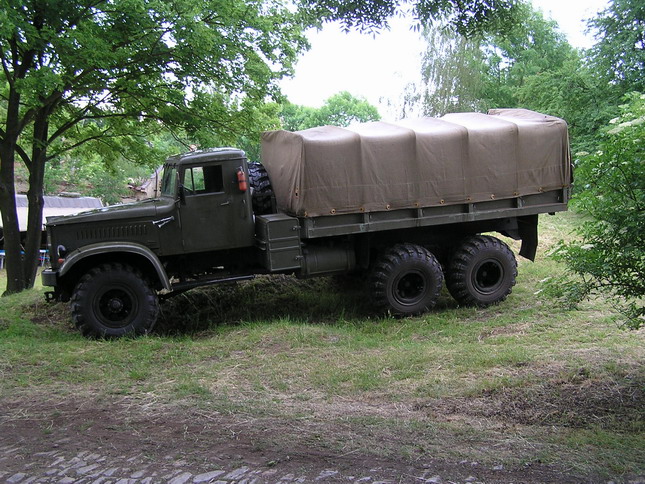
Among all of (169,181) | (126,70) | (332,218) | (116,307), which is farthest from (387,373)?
(126,70)

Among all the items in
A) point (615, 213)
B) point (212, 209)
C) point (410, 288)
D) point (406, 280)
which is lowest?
point (410, 288)

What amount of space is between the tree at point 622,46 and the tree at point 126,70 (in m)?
15.5

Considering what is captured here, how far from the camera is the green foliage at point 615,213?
4.34m

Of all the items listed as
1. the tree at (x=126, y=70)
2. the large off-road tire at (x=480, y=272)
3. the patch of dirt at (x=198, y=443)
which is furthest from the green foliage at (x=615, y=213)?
the tree at (x=126, y=70)

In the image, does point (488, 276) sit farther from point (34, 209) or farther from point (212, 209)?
point (34, 209)

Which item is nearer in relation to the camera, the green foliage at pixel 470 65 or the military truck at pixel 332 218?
Answer: the military truck at pixel 332 218

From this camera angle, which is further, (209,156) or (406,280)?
(406,280)

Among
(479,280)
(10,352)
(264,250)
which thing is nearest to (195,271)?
(264,250)

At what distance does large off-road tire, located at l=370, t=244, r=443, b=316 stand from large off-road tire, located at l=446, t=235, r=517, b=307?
39 cm

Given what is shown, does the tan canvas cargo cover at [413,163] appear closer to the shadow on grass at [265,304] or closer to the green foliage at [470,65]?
the shadow on grass at [265,304]

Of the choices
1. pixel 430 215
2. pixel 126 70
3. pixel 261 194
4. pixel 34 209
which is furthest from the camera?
pixel 34 209

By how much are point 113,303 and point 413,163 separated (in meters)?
4.33

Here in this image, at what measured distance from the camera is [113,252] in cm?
780

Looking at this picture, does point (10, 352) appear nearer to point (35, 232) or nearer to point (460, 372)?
point (460, 372)
